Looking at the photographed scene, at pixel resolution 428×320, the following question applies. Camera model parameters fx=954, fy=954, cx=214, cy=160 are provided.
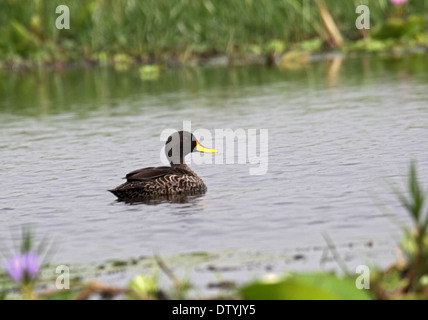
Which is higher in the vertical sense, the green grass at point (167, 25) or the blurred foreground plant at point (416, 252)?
the green grass at point (167, 25)

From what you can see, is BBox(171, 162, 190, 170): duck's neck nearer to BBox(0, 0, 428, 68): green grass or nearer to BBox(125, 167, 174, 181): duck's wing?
BBox(125, 167, 174, 181): duck's wing

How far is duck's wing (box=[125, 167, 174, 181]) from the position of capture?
33.3ft

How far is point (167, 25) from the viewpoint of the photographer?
80.2 feet

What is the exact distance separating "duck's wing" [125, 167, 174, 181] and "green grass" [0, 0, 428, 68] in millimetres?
14170

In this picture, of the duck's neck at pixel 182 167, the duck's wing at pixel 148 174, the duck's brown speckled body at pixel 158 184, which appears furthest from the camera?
the duck's neck at pixel 182 167

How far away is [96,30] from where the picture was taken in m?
25.7

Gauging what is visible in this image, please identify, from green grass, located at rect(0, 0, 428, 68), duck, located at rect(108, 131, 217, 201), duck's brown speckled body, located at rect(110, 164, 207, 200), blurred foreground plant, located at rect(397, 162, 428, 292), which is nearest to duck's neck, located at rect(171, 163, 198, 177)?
duck, located at rect(108, 131, 217, 201)

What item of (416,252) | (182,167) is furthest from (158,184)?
(416,252)

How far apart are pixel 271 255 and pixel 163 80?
15.4 m

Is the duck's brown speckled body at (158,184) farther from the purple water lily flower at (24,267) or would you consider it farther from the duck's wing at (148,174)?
the purple water lily flower at (24,267)

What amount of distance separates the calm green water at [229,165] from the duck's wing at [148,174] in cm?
37

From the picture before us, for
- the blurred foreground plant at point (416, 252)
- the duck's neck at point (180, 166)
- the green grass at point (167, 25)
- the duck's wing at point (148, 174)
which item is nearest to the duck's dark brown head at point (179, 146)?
the duck's neck at point (180, 166)

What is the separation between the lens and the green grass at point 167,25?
24.5m

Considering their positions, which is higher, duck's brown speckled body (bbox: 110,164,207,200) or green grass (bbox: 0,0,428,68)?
green grass (bbox: 0,0,428,68)
